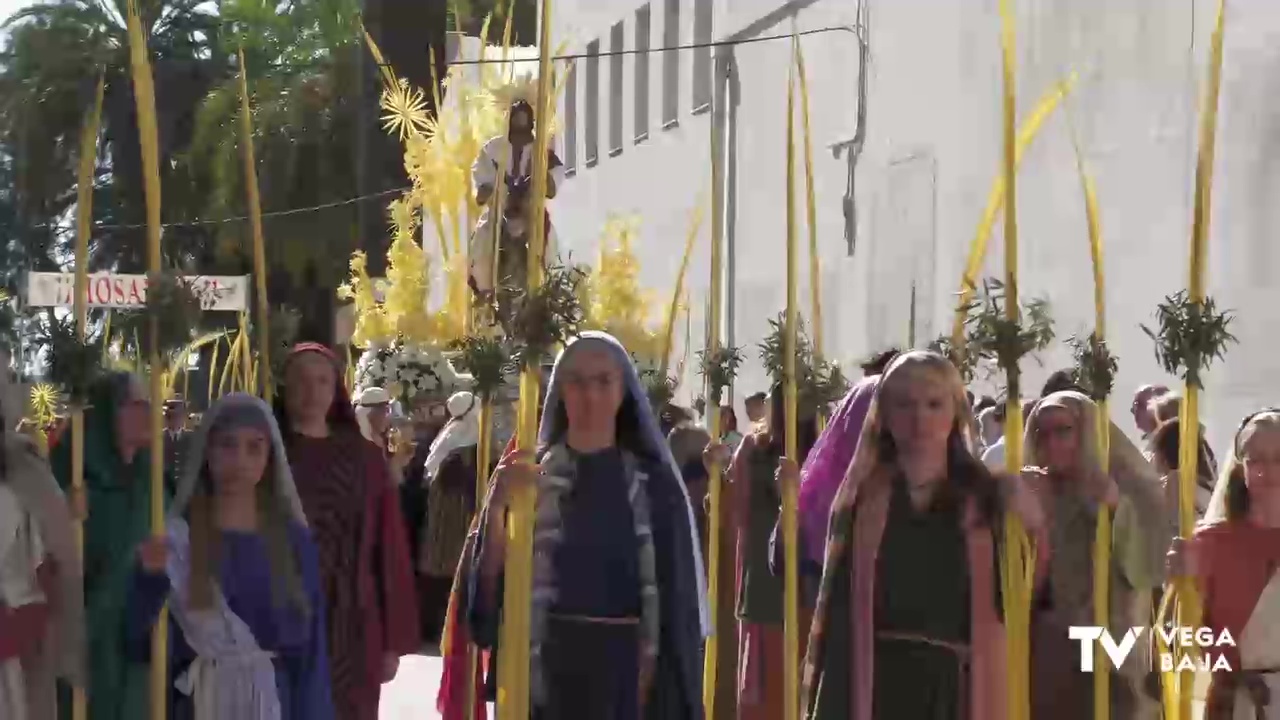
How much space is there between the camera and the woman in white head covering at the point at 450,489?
40.3 ft

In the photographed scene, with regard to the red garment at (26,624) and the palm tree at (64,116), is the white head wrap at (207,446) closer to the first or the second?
the red garment at (26,624)

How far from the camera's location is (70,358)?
6277mm

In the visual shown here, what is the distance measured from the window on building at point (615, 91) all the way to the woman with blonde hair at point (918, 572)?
2173cm

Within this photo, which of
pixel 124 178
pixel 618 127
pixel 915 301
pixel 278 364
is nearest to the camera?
pixel 278 364

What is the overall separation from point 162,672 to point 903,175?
11.4 m

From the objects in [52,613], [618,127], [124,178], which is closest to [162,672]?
[52,613]

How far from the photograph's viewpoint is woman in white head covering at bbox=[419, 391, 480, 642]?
→ 12.3 meters

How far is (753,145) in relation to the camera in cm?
2033

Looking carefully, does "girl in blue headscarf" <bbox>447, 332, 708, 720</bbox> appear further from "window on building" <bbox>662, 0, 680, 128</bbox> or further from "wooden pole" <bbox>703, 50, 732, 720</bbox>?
"window on building" <bbox>662, 0, 680, 128</bbox>

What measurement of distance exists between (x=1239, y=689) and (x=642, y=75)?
20458 millimetres

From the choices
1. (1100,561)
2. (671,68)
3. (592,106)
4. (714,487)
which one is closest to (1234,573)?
(1100,561)

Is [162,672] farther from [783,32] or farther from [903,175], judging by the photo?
[783,32]

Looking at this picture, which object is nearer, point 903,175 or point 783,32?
point 903,175

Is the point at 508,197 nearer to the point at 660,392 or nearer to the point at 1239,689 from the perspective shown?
the point at 660,392
